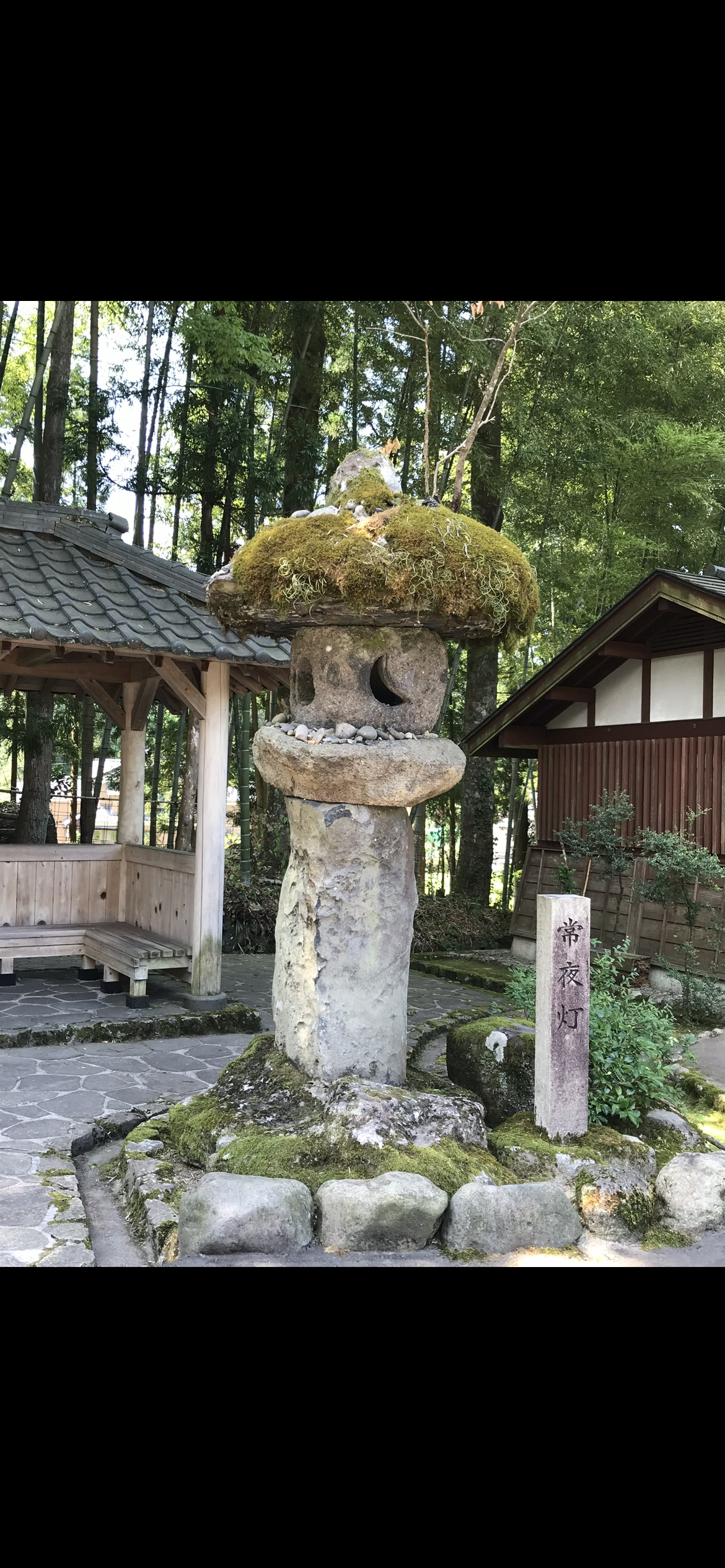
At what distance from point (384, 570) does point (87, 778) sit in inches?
410

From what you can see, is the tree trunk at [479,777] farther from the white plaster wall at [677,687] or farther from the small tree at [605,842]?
the white plaster wall at [677,687]

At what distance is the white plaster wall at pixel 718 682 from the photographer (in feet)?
34.7

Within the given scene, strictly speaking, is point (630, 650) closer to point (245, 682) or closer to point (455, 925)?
point (245, 682)

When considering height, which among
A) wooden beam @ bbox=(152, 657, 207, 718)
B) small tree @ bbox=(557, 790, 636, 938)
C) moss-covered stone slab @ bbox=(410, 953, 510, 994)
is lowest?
moss-covered stone slab @ bbox=(410, 953, 510, 994)

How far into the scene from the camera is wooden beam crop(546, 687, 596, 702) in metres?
12.4

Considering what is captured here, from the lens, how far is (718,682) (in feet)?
34.9

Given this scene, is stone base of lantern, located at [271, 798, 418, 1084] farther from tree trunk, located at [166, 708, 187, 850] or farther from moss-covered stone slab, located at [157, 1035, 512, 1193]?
tree trunk, located at [166, 708, 187, 850]

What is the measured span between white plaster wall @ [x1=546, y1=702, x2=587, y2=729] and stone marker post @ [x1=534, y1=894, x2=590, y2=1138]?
7.62 metres

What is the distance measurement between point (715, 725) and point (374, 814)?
621 centimetres

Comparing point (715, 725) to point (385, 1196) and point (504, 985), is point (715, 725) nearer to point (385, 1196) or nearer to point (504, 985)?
point (504, 985)

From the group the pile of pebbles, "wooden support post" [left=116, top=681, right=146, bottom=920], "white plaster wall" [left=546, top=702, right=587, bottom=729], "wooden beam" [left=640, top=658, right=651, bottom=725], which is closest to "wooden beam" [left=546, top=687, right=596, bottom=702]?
"white plaster wall" [left=546, top=702, right=587, bottom=729]

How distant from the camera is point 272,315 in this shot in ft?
49.3

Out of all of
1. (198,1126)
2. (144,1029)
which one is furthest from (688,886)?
(198,1126)

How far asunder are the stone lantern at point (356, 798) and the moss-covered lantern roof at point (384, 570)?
0.9 inches
